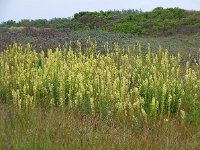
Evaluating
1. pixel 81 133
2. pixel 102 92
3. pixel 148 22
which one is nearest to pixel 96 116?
pixel 102 92

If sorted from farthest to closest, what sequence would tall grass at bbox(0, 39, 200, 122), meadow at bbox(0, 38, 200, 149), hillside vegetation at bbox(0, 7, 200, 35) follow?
hillside vegetation at bbox(0, 7, 200, 35) < tall grass at bbox(0, 39, 200, 122) < meadow at bbox(0, 38, 200, 149)

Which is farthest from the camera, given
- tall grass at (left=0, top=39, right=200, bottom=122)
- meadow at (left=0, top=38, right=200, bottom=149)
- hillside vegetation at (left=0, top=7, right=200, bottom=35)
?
hillside vegetation at (left=0, top=7, right=200, bottom=35)

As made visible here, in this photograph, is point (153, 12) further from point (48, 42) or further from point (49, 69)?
point (49, 69)

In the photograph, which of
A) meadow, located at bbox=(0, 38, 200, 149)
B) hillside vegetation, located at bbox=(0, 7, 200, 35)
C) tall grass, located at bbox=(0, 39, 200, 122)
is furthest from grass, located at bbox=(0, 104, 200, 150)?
hillside vegetation, located at bbox=(0, 7, 200, 35)

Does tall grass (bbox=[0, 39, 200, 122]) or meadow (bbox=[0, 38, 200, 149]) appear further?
tall grass (bbox=[0, 39, 200, 122])

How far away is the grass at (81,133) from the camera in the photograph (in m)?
4.73

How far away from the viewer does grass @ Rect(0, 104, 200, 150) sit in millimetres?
4735

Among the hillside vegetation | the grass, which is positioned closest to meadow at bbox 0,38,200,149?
the grass

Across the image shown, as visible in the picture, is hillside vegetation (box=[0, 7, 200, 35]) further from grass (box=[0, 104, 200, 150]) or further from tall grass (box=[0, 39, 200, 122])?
grass (box=[0, 104, 200, 150])

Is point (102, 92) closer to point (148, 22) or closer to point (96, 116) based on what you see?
point (96, 116)

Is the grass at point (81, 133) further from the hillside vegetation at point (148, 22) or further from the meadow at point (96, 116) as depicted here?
the hillside vegetation at point (148, 22)

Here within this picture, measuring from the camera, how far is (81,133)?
16.8 feet

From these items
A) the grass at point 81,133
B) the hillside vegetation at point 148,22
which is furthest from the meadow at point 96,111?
the hillside vegetation at point 148,22

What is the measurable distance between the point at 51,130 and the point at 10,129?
18.7 inches
